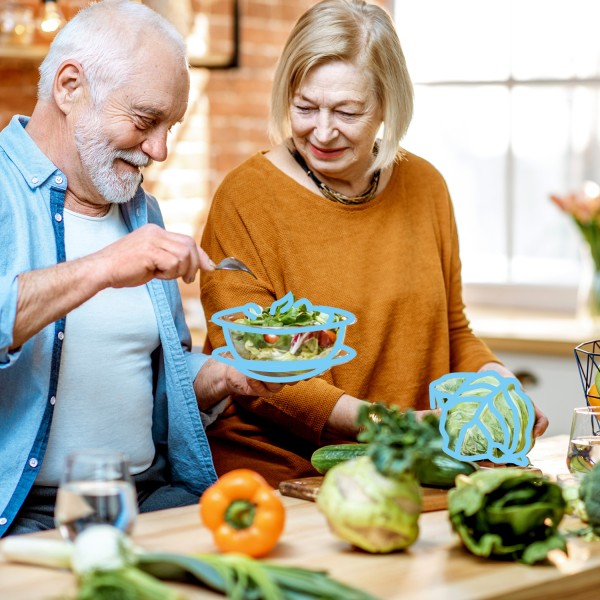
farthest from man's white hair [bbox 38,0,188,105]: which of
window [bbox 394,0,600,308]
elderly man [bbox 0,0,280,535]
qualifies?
window [bbox 394,0,600,308]

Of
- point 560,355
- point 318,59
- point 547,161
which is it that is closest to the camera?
point 318,59

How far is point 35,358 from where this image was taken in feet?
6.96

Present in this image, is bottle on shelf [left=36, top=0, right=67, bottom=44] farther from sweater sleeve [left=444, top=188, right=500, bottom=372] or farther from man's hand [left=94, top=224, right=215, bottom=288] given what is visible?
man's hand [left=94, top=224, right=215, bottom=288]

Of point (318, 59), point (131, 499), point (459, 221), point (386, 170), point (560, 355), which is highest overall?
point (318, 59)

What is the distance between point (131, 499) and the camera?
147 cm

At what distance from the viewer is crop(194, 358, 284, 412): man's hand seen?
2191 millimetres

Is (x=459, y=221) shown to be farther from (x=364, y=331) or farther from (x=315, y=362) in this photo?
(x=315, y=362)

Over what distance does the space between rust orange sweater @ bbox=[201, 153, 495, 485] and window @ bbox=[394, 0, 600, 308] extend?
1823 mm

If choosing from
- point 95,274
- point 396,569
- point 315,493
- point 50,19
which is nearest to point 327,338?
point 315,493

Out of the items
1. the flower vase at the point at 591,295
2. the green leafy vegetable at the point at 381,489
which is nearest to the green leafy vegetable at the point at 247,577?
the green leafy vegetable at the point at 381,489

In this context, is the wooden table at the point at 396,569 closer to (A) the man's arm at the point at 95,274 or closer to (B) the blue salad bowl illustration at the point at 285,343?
(B) the blue salad bowl illustration at the point at 285,343

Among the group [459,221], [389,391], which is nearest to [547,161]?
[459,221]

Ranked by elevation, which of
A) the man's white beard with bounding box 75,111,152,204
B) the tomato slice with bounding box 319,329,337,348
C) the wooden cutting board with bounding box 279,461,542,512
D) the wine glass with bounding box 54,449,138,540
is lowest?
the wooden cutting board with bounding box 279,461,542,512

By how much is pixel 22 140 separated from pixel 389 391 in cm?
102
